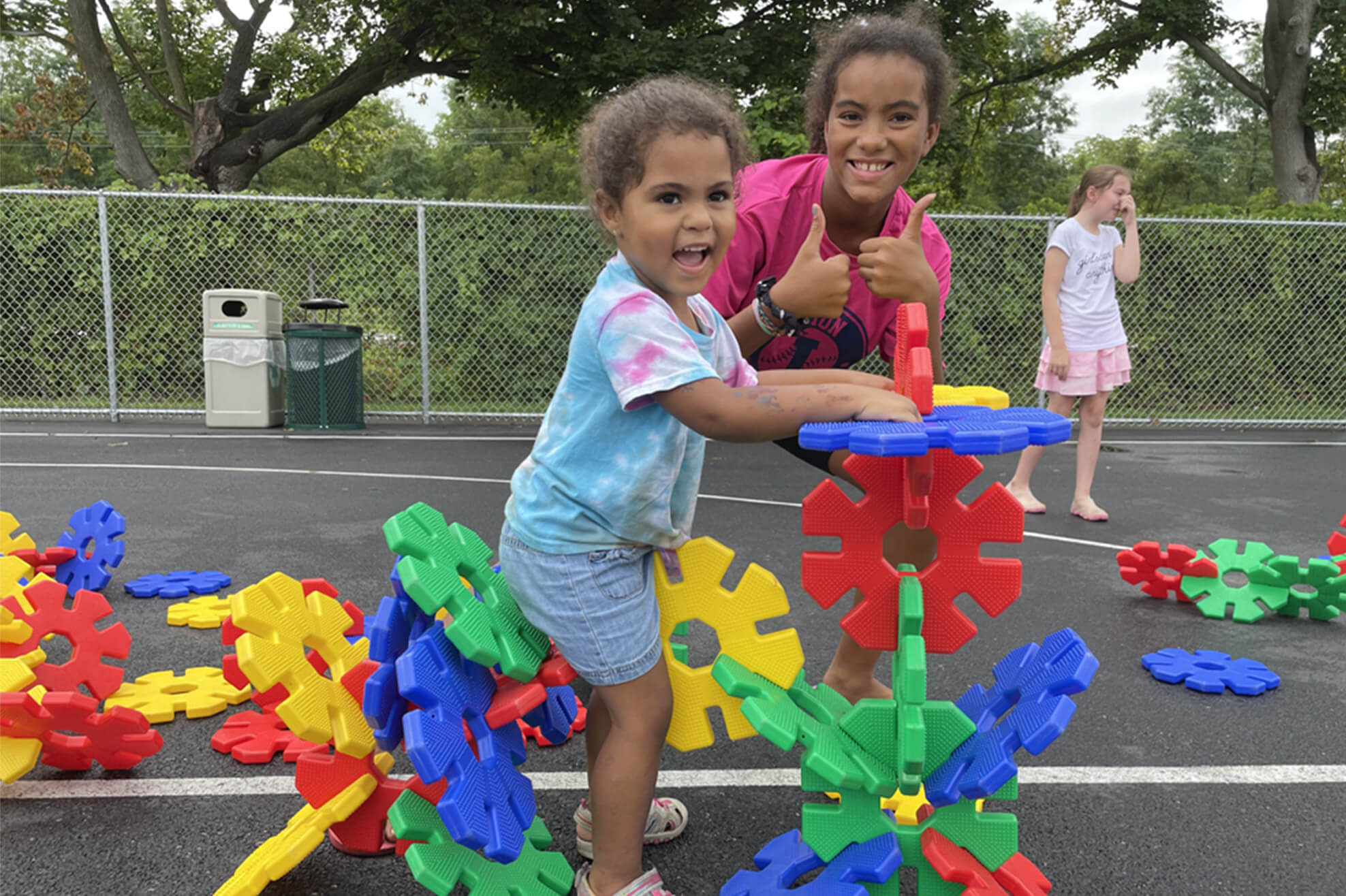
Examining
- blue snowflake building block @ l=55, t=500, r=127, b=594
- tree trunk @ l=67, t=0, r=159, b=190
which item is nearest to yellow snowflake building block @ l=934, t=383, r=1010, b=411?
blue snowflake building block @ l=55, t=500, r=127, b=594

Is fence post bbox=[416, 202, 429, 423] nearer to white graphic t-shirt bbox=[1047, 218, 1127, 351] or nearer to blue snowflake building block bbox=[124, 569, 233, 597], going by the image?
blue snowflake building block bbox=[124, 569, 233, 597]

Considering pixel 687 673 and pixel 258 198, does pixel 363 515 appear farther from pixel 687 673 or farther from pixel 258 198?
pixel 258 198

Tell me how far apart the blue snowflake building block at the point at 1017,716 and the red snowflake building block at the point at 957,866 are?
0.28ft

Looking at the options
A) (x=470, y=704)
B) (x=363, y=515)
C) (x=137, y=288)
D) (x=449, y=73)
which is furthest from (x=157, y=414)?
(x=470, y=704)

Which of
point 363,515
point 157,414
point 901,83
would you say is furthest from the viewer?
point 157,414

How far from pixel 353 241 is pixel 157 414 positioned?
297cm

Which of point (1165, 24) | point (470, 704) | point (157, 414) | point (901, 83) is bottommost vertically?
point (157, 414)

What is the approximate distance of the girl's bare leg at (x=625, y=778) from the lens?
6.07 feet

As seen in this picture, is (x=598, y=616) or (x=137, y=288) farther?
(x=137, y=288)

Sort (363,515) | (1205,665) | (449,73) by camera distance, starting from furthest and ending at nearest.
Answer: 1. (449,73)
2. (363,515)
3. (1205,665)

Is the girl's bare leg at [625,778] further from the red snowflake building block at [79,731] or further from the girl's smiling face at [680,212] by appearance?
the red snowflake building block at [79,731]

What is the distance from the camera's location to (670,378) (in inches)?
67.4

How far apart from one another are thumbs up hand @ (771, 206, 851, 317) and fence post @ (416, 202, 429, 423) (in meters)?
8.77

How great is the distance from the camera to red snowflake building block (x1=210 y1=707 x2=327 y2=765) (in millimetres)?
2561
